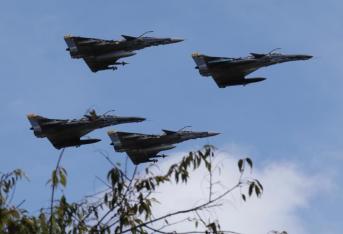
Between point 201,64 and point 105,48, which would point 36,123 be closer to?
point 105,48

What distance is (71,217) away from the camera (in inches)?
792

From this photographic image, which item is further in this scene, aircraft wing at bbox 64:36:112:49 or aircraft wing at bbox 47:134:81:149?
aircraft wing at bbox 64:36:112:49

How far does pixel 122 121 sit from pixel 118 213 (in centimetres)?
4253

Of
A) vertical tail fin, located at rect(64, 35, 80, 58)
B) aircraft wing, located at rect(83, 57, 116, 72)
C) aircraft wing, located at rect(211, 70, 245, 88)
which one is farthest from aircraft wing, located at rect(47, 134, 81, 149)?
aircraft wing, located at rect(211, 70, 245, 88)

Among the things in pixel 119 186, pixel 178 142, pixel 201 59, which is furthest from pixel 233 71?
pixel 119 186

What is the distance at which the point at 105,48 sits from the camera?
221 feet

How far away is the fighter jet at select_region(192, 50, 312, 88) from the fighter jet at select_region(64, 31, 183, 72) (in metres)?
2.91

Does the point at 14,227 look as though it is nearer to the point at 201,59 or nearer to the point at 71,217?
the point at 71,217

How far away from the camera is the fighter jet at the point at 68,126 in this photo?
203 feet

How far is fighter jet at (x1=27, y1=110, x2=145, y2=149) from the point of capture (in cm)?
6197

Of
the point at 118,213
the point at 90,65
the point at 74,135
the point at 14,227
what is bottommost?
the point at 14,227

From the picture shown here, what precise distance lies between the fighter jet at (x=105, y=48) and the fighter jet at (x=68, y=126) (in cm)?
550

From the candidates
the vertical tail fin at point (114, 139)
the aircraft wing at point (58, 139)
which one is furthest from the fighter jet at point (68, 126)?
the vertical tail fin at point (114, 139)

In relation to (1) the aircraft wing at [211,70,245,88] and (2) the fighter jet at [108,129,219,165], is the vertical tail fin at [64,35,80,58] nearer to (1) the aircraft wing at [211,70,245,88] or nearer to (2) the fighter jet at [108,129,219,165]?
(2) the fighter jet at [108,129,219,165]
